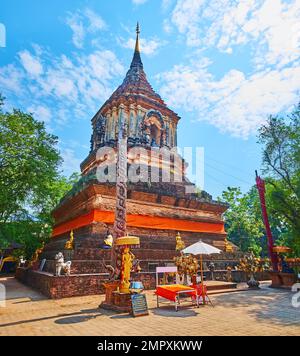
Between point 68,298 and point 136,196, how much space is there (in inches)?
321

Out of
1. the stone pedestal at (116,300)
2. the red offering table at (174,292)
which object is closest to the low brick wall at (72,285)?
the stone pedestal at (116,300)

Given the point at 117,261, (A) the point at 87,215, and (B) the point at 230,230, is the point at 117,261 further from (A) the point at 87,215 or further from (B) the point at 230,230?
(B) the point at 230,230

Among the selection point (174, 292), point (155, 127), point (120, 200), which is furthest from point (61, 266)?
point (155, 127)

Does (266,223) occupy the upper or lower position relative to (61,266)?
upper

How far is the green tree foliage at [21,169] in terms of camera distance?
15.0m

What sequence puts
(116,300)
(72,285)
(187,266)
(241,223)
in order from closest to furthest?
(116,300), (72,285), (187,266), (241,223)

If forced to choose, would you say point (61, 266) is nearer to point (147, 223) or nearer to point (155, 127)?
point (147, 223)

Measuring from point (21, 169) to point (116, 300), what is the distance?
11.0 metres

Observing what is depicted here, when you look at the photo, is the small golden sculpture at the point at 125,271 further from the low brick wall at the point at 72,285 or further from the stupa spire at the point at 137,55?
the stupa spire at the point at 137,55

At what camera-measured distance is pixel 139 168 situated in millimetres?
19453

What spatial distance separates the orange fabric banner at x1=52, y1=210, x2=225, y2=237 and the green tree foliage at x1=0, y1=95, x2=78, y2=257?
9.81ft

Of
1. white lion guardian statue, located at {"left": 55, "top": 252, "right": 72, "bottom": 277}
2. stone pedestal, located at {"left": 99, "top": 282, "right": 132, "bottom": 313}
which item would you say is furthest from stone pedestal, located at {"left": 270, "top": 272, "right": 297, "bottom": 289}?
white lion guardian statue, located at {"left": 55, "top": 252, "right": 72, "bottom": 277}

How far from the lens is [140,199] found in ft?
55.5
